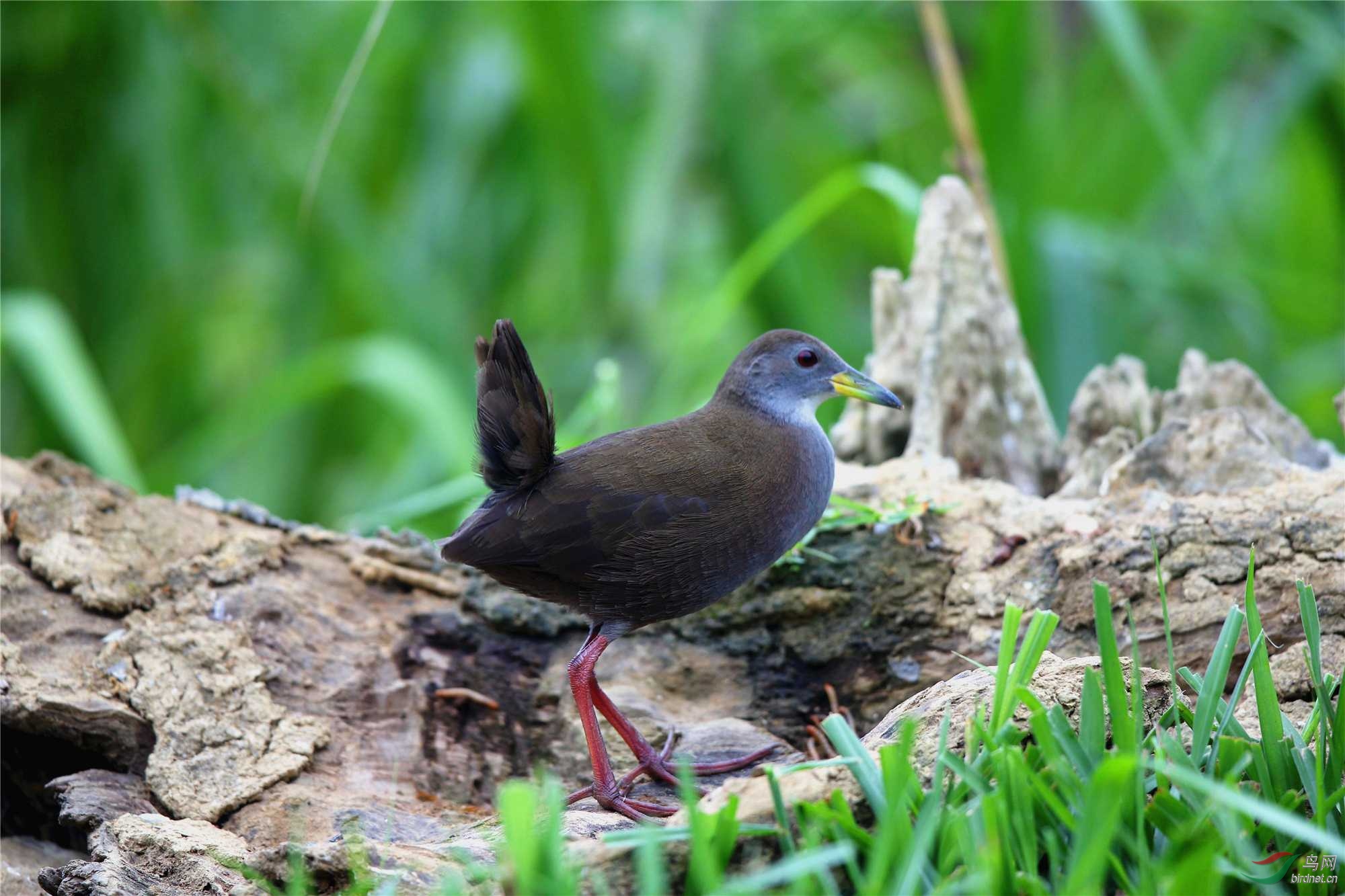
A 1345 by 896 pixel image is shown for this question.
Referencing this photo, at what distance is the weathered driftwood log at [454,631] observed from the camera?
292 centimetres

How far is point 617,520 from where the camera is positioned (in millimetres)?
3074

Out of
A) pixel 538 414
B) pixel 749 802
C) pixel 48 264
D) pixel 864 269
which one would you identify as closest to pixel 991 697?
pixel 749 802

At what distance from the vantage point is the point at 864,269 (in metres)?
8.40

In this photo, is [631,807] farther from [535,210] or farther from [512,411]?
[535,210]

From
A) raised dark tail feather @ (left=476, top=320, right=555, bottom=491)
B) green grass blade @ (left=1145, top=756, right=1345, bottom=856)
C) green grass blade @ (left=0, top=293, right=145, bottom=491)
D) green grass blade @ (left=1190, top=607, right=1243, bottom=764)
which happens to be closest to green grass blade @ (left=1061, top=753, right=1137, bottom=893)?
green grass blade @ (left=1145, top=756, right=1345, bottom=856)

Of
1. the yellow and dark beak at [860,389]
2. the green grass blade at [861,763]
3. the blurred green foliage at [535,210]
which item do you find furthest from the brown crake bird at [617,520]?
the blurred green foliage at [535,210]

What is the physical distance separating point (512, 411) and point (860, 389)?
1.07 meters

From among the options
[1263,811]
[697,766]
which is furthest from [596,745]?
[1263,811]

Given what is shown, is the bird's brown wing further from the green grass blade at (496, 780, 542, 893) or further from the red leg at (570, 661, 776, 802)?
the green grass blade at (496, 780, 542, 893)

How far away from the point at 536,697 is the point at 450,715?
0.24 m

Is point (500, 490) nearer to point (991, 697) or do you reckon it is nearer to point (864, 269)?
point (991, 697)

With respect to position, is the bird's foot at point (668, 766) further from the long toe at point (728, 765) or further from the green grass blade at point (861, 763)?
the green grass blade at point (861, 763)

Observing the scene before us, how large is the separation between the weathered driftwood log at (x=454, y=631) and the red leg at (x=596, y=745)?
23 cm

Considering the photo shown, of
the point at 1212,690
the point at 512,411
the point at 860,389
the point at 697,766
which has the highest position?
the point at 512,411
